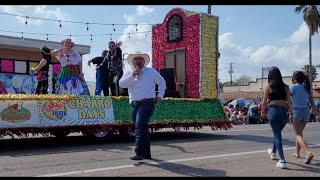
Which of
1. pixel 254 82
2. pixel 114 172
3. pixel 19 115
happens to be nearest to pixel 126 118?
pixel 19 115

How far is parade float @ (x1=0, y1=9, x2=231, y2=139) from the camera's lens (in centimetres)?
938

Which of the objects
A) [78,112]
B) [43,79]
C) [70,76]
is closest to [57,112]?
[78,112]

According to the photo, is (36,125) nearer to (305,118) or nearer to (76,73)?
(76,73)

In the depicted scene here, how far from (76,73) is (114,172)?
5028 mm

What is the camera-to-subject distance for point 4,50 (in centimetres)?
2097

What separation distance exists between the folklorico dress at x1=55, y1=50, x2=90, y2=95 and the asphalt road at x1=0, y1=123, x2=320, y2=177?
51.6 inches

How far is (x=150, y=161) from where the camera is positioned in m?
7.48

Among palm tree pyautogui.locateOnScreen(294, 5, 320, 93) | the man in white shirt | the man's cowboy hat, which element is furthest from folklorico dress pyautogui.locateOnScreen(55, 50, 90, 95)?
palm tree pyautogui.locateOnScreen(294, 5, 320, 93)

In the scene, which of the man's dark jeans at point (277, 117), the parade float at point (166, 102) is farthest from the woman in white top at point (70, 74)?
the man's dark jeans at point (277, 117)

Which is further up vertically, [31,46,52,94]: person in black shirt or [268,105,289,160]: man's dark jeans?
[31,46,52,94]: person in black shirt

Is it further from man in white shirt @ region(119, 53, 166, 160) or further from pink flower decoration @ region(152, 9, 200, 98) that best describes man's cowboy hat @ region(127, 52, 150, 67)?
pink flower decoration @ region(152, 9, 200, 98)

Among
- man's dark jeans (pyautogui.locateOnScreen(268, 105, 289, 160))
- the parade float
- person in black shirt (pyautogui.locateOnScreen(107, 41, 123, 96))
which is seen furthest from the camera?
person in black shirt (pyautogui.locateOnScreen(107, 41, 123, 96))

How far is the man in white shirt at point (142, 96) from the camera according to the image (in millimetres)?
7324

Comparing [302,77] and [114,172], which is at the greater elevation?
[302,77]
